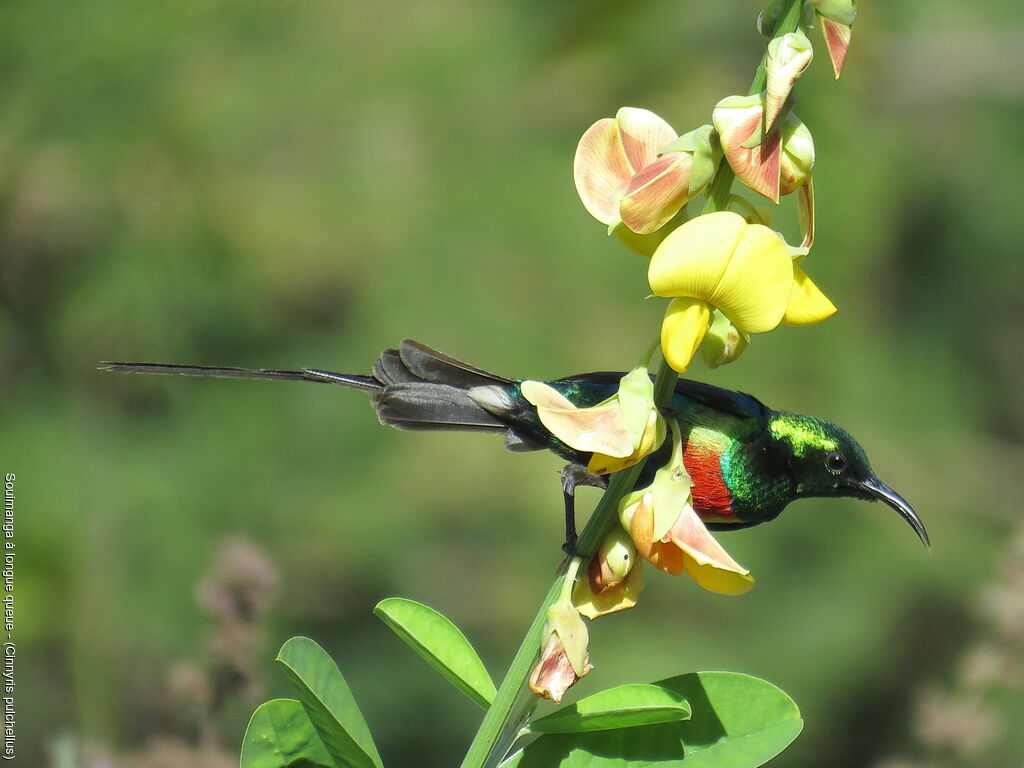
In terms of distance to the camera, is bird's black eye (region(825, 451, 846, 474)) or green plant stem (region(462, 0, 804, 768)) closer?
green plant stem (region(462, 0, 804, 768))

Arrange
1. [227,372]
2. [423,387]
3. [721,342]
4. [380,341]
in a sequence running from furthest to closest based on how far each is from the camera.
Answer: [380,341], [423,387], [227,372], [721,342]

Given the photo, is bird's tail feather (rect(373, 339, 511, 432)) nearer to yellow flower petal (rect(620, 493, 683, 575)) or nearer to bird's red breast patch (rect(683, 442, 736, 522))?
bird's red breast patch (rect(683, 442, 736, 522))

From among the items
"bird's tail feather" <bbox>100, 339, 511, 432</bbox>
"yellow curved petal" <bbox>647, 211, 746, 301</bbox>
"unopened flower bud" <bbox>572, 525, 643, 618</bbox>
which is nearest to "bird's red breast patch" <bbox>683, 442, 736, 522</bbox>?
"bird's tail feather" <bbox>100, 339, 511, 432</bbox>

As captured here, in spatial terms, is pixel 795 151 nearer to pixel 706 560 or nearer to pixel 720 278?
pixel 720 278
